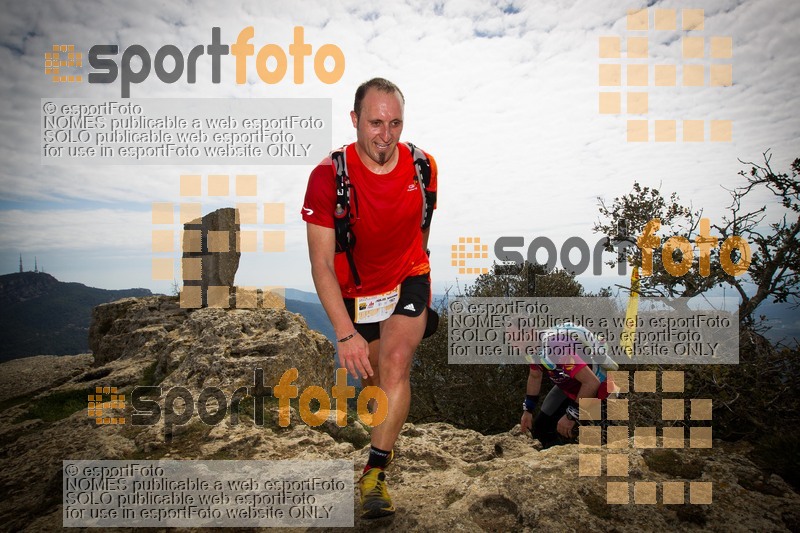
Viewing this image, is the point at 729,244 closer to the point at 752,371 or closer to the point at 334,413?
the point at 752,371

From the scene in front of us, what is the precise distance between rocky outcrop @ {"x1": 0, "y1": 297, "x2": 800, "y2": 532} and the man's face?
10.1 ft

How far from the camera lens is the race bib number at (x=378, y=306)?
4004mm

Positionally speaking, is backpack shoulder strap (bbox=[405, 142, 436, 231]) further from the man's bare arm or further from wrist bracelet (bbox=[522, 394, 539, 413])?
wrist bracelet (bbox=[522, 394, 539, 413])

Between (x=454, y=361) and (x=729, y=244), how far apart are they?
30.4 feet

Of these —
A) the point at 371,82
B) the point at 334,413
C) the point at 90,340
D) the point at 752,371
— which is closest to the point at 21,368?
the point at 90,340

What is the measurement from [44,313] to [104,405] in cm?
16339

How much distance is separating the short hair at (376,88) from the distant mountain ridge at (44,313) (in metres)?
109

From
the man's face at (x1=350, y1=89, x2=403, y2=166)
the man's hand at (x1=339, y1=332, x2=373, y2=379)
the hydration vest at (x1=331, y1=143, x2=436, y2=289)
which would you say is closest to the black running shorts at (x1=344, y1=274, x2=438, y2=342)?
the hydration vest at (x1=331, y1=143, x2=436, y2=289)

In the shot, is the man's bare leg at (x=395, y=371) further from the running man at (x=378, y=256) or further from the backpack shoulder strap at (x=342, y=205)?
the backpack shoulder strap at (x=342, y=205)

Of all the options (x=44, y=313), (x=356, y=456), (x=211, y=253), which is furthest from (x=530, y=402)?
(x=44, y=313)

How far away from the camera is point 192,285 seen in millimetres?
12812

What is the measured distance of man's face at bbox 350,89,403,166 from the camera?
3662mm

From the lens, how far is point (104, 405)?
569cm

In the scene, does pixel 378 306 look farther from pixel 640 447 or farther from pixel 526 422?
pixel 526 422
